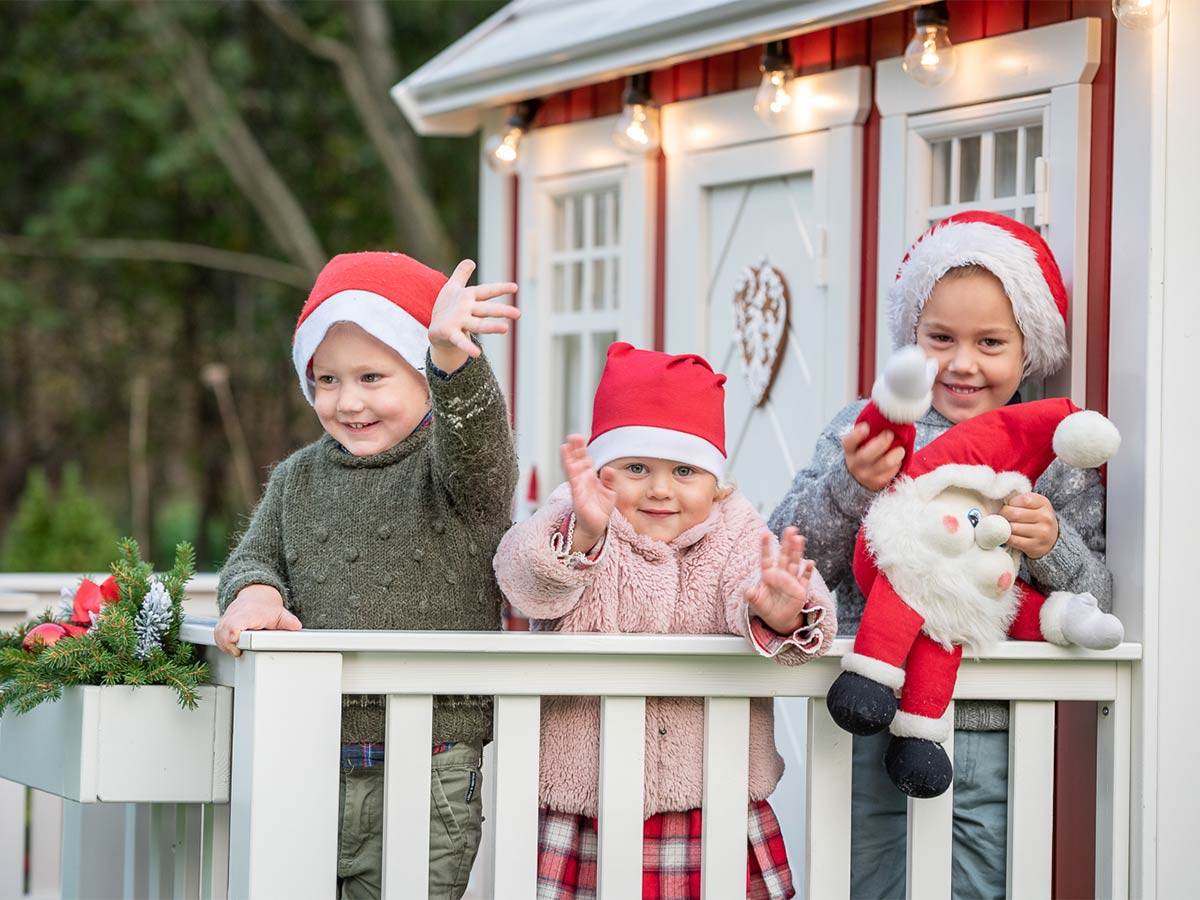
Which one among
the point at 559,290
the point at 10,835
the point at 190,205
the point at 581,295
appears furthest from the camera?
the point at 190,205

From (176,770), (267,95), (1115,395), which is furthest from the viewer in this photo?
(267,95)

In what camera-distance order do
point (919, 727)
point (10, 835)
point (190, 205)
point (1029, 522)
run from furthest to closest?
point (190, 205), point (10, 835), point (1029, 522), point (919, 727)

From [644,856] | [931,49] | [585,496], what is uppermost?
[931,49]

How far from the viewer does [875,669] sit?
10.2 ft

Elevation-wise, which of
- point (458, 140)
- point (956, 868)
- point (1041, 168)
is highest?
point (458, 140)

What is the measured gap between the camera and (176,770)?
314 cm

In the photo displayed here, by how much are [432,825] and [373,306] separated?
3.33 feet

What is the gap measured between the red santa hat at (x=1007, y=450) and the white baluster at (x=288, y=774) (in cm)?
118

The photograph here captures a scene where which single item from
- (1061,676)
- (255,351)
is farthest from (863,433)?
(255,351)

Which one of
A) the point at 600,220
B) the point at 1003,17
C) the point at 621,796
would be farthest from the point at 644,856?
the point at 600,220

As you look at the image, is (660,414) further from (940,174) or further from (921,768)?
(940,174)

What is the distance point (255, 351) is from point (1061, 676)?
15.6 meters

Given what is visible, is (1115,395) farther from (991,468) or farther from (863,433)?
(863,433)

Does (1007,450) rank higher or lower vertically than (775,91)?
lower
